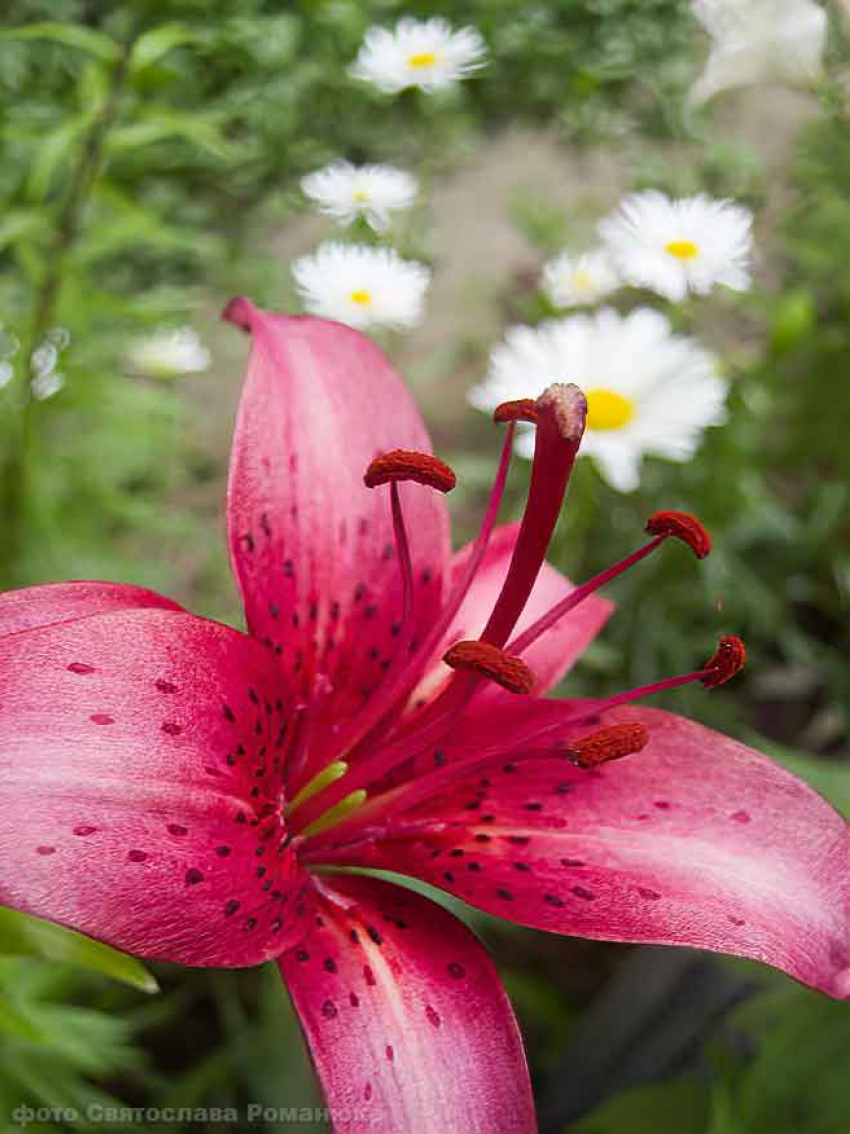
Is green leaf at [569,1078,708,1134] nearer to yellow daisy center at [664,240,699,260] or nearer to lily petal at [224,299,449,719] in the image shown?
lily petal at [224,299,449,719]

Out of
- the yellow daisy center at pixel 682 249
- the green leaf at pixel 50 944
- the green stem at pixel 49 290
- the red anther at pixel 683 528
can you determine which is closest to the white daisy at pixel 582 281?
the yellow daisy center at pixel 682 249

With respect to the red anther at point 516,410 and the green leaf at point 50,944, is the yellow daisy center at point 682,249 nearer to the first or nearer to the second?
the red anther at point 516,410

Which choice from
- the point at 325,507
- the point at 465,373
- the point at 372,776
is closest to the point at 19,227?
the point at 325,507

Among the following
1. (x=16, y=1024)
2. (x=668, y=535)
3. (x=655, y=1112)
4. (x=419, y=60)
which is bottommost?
(x=655, y=1112)

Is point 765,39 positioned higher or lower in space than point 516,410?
higher

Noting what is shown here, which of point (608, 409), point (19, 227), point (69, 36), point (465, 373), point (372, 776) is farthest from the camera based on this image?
point (465, 373)

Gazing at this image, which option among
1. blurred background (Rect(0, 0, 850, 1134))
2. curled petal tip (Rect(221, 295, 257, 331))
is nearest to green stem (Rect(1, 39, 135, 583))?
blurred background (Rect(0, 0, 850, 1134))

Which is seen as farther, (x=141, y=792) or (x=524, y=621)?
(x=524, y=621)

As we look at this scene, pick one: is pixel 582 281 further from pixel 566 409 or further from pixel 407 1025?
pixel 407 1025
